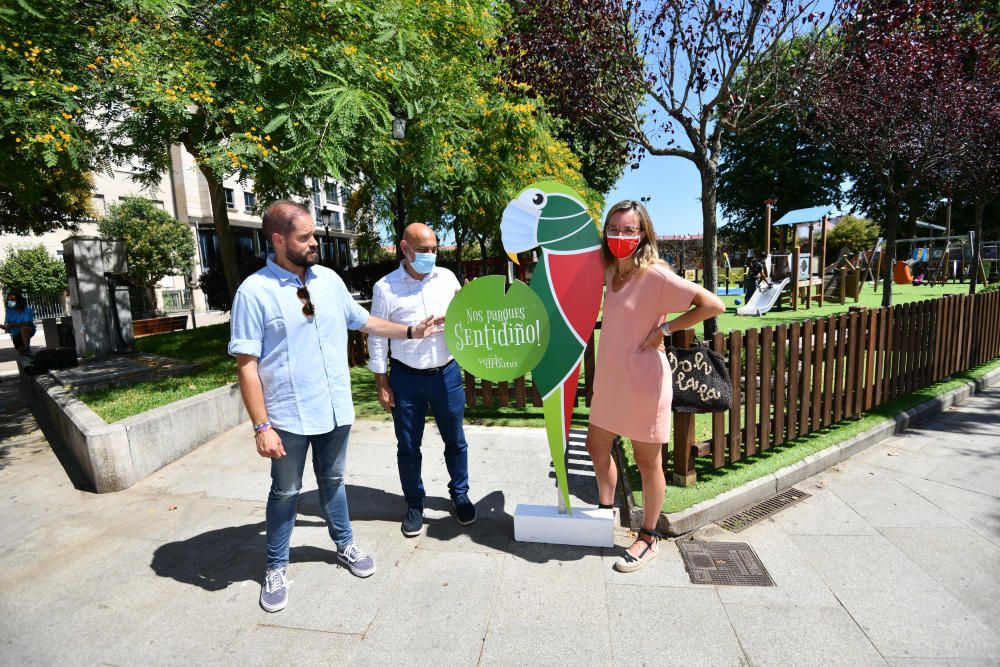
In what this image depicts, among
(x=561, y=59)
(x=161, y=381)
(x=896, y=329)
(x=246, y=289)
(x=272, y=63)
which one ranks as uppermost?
(x=561, y=59)

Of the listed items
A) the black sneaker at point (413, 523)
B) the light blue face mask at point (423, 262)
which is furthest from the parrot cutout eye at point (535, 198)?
the black sneaker at point (413, 523)

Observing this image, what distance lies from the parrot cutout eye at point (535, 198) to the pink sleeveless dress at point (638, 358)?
560 millimetres

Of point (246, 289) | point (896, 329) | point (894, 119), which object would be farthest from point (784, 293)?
point (246, 289)

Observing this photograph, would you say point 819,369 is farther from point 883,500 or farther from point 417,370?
point 417,370

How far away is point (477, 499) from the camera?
151 inches

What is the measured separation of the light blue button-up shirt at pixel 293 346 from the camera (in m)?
2.45

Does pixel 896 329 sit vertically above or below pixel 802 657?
above

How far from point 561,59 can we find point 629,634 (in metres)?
6.90

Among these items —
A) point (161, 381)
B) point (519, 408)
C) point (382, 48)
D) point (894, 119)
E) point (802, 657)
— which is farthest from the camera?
point (894, 119)

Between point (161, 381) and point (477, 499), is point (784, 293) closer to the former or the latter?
point (477, 499)

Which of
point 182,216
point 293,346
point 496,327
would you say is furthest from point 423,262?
point 182,216

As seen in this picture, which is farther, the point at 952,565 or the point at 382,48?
the point at 382,48

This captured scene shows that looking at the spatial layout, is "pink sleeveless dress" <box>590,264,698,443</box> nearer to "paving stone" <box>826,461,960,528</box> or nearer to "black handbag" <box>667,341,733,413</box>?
"black handbag" <box>667,341,733,413</box>

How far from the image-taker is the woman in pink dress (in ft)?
8.77
